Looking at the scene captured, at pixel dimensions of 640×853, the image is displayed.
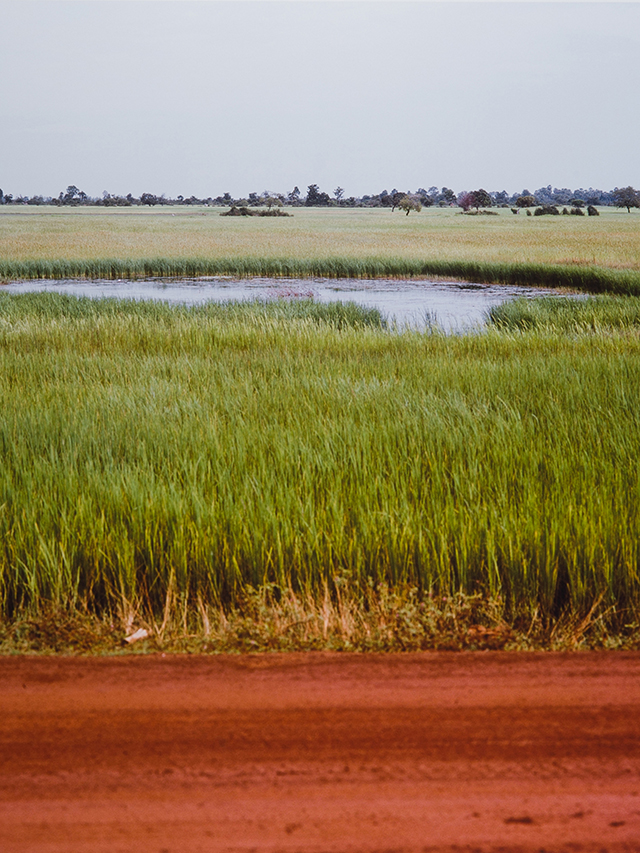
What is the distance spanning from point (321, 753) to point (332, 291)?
2487 centimetres

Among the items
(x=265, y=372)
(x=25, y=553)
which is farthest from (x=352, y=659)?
(x=265, y=372)

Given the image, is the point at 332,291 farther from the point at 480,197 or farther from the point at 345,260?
the point at 480,197

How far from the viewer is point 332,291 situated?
1040 inches

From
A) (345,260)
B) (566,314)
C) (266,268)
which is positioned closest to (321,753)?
(566,314)

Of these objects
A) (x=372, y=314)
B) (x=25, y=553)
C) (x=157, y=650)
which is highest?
(x=372, y=314)

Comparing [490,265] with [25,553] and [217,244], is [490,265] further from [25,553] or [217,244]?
[25,553]

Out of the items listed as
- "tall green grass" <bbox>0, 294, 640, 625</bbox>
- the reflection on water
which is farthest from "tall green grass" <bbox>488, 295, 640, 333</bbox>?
"tall green grass" <bbox>0, 294, 640, 625</bbox>

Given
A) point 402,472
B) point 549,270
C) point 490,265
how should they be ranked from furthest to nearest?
point 490,265 → point 549,270 → point 402,472

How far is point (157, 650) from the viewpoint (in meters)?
3.15

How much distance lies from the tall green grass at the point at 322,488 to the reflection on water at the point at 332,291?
12.4 meters

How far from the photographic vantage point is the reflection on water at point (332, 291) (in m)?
22.0

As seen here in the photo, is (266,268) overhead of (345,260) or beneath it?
beneath

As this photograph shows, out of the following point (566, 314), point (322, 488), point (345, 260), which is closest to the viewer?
point (322, 488)

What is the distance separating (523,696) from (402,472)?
224 cm
